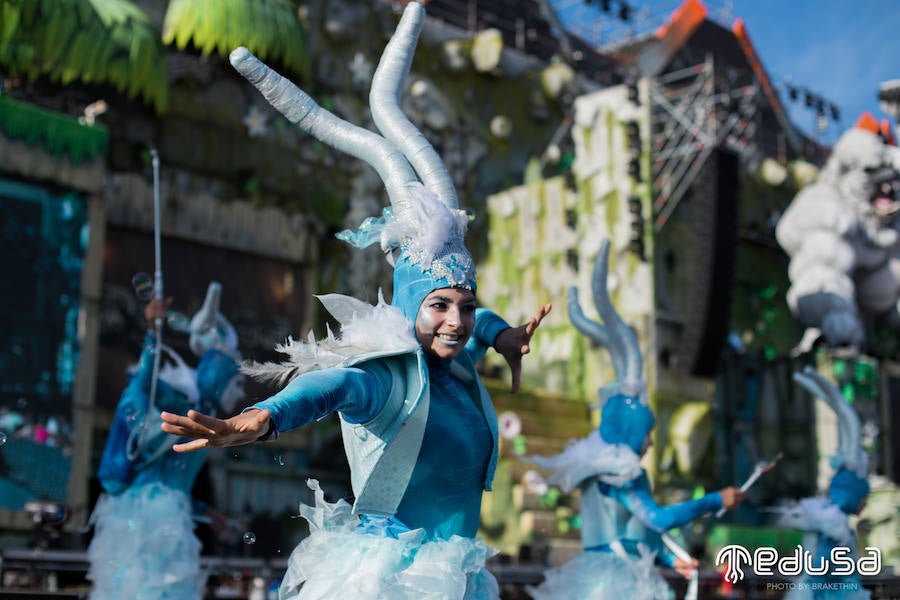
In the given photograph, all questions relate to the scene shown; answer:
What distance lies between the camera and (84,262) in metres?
11.5

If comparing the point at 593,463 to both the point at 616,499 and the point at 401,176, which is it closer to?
the point at 616,499

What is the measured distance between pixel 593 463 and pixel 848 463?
1999 millimetres

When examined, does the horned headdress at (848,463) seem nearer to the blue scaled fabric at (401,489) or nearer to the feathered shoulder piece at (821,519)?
the feathered shoulder piece at (821,519)

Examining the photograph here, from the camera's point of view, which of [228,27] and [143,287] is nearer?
[143,287]

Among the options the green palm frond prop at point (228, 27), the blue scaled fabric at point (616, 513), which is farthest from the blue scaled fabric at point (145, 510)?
the green palm frond prop at point (228, 27)

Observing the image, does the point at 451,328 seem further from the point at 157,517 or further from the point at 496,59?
the point at 496,59

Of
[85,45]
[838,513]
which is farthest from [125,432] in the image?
[85,45]

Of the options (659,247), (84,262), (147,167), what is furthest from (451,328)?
(659,247)

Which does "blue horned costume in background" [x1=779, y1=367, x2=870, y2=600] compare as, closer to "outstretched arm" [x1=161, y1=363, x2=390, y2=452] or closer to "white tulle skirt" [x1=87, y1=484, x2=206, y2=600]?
"white tulle skirt" [x1=87, y1=484, x2=206, y2=600]

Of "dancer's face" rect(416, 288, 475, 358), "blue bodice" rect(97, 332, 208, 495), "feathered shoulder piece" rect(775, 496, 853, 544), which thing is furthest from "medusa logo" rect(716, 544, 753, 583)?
"blue bodice" rect(97, 332, 208, 495)

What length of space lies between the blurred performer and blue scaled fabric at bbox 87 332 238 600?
1.79 m

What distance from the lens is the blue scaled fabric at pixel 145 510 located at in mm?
5422

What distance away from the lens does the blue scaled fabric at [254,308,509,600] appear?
2990 mm

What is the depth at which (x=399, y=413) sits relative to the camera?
3193 millimetres
